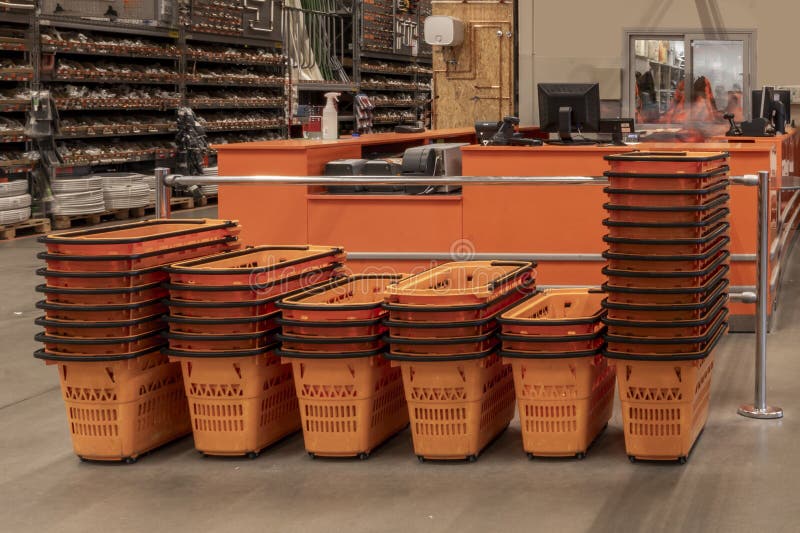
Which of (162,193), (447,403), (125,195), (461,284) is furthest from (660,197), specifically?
(125,195)

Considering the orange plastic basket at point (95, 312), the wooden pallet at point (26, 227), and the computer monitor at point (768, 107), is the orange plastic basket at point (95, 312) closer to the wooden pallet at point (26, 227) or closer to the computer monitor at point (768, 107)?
the wooden pallet at point (26, 227)

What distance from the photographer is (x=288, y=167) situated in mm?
6883

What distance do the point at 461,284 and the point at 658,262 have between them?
0.88 metres

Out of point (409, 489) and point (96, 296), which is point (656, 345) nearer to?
point (409, 489)

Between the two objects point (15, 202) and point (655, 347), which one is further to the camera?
point (15, 202)

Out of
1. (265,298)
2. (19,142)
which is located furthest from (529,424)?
(19,142)

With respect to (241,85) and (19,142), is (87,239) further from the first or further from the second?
(241,85)

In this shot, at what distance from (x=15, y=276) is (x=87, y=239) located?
5424 mm

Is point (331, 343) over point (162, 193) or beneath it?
beneath

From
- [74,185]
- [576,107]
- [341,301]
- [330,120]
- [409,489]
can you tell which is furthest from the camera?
[74,185]

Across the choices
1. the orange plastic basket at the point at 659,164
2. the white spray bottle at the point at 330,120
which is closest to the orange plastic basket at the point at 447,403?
the orange plastic basket at the point at 659,164

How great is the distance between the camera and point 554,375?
4000 mm

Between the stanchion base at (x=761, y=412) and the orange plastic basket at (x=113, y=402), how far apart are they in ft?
7.77

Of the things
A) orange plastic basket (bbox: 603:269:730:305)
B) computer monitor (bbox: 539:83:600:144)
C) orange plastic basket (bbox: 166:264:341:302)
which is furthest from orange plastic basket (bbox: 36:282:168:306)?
computer monitor (bbox: 539:83:600:144)
